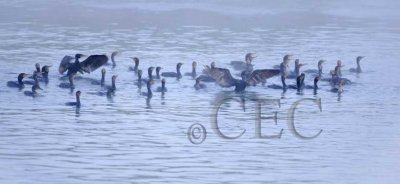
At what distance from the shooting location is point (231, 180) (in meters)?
18.8

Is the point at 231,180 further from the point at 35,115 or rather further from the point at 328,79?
the point at 328,79

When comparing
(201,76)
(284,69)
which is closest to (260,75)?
(201,76)

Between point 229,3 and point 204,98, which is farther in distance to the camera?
point 229,3

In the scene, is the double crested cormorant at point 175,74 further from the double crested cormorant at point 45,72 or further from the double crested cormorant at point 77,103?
the double crested cormorant at point 77,103

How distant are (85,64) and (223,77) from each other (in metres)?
3.22

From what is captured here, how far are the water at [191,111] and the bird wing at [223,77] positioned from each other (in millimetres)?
234

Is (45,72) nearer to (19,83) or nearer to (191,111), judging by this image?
(19,83)

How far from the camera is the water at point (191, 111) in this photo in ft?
64.2

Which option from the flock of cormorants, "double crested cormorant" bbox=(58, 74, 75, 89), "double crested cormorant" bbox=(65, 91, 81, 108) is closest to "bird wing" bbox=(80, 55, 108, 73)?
the flock of cormorants

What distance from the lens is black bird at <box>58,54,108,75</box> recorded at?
28812 mm

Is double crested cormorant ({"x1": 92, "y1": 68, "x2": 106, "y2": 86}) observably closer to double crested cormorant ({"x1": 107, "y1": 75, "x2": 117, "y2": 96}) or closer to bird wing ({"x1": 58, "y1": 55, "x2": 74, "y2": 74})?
double crested cormorant ({"x1": 107, "y1": 75, "x2": 117, "y2": 96})

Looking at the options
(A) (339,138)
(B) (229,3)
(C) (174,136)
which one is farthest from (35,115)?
(B) (229,3)

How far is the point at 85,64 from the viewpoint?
29062 mm

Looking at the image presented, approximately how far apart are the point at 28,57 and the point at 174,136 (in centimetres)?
1097
